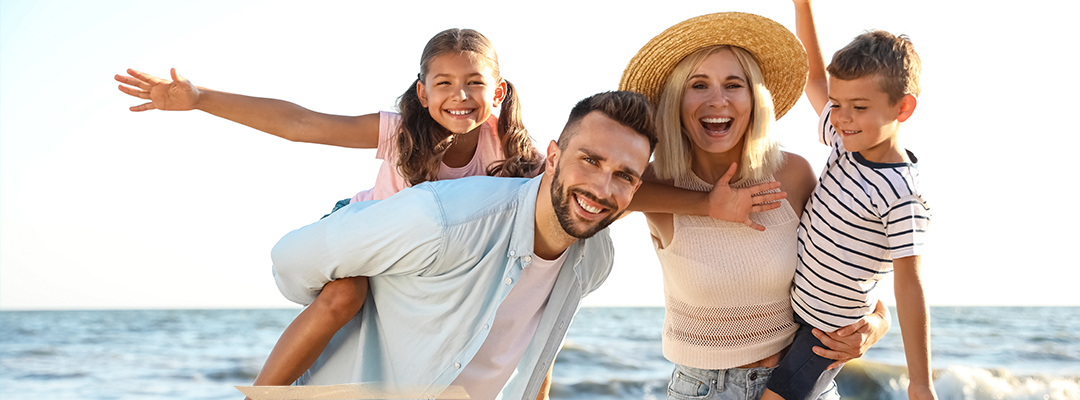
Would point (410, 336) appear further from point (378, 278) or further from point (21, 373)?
point (21, 373)

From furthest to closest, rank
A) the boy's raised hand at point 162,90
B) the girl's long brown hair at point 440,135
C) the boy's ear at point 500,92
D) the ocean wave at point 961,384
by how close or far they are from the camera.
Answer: the ocean wave at point 961,384 → the boy's ear at point 500,92 → the girl's long brown hair at point 440,135 → the boy's raised hand at point 162,90

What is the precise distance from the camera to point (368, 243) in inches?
105

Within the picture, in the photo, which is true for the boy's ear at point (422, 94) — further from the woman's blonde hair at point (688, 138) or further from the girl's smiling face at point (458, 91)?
the woman's blonde hair at point (688, 138)

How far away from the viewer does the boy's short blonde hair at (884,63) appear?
2.74 meters

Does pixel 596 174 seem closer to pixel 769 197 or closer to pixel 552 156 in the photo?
pixel 552 156

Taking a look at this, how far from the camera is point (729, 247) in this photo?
300 centimetres

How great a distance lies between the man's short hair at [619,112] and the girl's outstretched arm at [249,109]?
1.25 m

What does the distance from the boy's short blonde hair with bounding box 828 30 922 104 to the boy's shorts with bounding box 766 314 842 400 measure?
3.30 feet

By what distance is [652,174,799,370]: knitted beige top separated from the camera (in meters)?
2.95

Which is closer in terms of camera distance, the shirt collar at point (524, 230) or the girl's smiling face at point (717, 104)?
the shirt collar at point (524, 230)

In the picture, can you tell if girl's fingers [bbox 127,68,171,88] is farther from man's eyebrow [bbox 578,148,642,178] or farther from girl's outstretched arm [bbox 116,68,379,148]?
man's eyebrow [bbox 578,148,642,178]

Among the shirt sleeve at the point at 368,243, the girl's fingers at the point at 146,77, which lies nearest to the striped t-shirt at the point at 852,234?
the shirt sleeve at the point at 368,243

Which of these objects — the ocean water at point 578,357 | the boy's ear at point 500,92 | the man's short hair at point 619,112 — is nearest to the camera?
the man's short hair at point 619,112

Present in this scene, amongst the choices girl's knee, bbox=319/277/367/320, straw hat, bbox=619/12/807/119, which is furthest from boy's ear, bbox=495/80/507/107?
girl's knee, bbox=319/277/367/320
